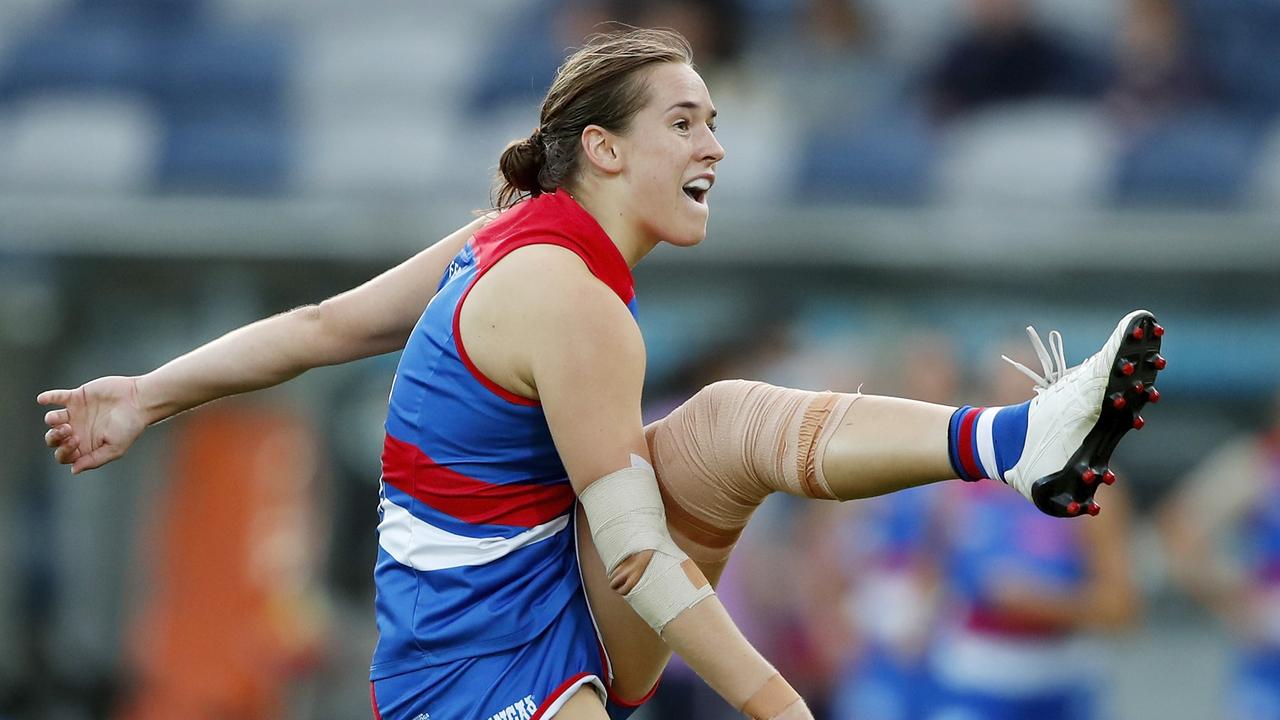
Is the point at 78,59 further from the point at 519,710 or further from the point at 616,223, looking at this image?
the point at 519,710

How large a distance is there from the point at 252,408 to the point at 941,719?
3.53m

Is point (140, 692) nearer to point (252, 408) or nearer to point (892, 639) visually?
point (252, 408)

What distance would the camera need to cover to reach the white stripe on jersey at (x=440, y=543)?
311 centimetres

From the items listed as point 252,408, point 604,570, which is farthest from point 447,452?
point 252,408

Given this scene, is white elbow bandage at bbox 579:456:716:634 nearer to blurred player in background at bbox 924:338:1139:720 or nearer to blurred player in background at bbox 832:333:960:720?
blurred player in background at bbox 924:338:1139:720

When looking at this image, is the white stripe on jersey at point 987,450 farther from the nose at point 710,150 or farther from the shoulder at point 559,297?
the nose at point 710,150

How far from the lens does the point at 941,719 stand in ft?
19.0

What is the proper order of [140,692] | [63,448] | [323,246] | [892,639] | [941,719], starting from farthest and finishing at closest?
[140,692]
[323,246]
[892,639]
[941,719]
[63,448]

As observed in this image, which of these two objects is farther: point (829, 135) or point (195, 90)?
point (195, 90)

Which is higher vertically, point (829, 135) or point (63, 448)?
point (829, 135)

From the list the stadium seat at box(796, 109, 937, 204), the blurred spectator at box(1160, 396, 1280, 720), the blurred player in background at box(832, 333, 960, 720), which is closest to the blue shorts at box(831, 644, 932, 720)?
the blurred player in background at box(832, 333, 960, 720)

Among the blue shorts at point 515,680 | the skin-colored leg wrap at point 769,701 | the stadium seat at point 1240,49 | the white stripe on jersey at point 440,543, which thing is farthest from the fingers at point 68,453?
the stadium seat at point 1240,49

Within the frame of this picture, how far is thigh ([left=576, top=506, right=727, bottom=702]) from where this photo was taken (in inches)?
125

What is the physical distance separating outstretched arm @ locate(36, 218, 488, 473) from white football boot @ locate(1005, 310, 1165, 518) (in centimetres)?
119
